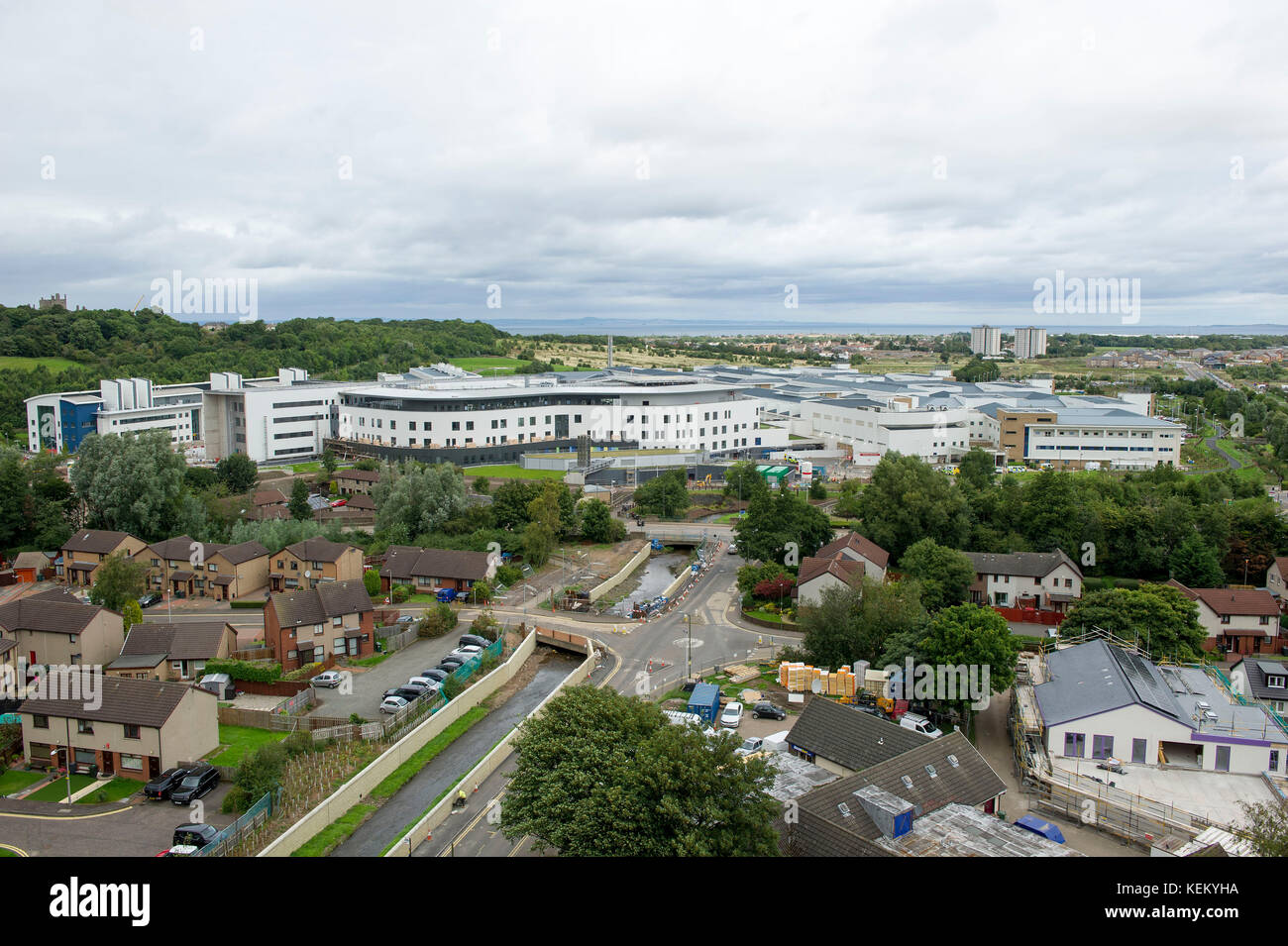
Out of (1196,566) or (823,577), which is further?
(1196,566)

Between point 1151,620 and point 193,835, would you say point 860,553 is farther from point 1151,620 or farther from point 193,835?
point 193,835

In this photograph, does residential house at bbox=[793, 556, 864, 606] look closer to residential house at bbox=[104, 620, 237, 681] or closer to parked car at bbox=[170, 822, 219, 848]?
residential house at bbox=[104, 620, 237, 681]

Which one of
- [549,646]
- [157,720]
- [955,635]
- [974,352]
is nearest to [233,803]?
[157,720]

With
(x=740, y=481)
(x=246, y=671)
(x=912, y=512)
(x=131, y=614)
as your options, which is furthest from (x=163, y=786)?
(x=740, y=481)

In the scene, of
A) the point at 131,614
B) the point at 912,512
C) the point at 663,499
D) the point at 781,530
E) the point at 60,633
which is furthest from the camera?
the point at 663,499
